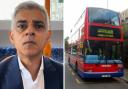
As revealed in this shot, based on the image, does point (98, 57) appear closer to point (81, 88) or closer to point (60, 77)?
point (81, 88)

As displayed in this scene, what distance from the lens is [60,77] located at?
87 centimetres

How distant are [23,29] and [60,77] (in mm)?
208

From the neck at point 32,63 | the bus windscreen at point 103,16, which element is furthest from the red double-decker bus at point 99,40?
the neck at point 32,63

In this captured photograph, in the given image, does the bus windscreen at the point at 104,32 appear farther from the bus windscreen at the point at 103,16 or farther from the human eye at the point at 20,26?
the human eye at the point at 20,26

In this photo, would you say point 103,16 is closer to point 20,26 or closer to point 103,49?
point 103,49

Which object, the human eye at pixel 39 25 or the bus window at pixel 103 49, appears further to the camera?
the bus window at pixel 103 49

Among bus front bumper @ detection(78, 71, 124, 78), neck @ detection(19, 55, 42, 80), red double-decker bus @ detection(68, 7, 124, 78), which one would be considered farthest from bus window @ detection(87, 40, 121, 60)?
neck @ detection(19, 55, 42, 80)

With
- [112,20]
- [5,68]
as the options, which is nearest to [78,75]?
[112,20]

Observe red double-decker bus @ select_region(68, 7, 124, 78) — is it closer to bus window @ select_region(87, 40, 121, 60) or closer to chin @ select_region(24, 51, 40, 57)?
bus window @ select_region(87, 40, 121, 60)

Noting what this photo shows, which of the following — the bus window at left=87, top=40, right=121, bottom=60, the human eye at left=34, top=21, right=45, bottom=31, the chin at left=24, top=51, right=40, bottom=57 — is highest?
the human eye at left=34, top=21, right=45, bottom=31

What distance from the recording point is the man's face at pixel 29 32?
2.56 feet

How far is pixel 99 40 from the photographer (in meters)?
1.71

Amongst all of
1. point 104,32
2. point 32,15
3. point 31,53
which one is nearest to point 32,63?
point 31,53

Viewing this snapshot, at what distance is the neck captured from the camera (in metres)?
0.79
